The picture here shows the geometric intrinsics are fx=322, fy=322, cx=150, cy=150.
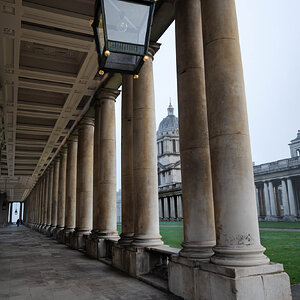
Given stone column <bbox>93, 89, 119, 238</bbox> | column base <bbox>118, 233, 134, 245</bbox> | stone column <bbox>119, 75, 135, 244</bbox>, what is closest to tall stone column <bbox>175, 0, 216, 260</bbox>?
column base <bbox>118, 233, 134, 245</bbox>

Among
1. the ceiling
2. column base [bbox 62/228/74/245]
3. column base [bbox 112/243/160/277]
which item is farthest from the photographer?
column base [bbox 62/228/74/245]

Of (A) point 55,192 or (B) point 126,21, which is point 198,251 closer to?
(B) point 126,21

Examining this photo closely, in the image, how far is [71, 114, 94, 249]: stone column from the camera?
53.5 metres

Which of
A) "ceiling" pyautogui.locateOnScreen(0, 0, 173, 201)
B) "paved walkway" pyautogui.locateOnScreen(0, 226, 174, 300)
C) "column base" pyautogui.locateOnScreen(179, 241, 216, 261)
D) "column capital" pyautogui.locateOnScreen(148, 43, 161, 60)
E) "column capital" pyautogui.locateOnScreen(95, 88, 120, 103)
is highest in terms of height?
"ceiling" pyautogui.locateOnScreen(0, 0, 173, 201)

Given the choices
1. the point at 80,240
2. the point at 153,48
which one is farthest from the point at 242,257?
the point at 80,240

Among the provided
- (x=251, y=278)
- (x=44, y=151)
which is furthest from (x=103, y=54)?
(x=44, y=151)

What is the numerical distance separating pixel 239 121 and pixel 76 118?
166 feet

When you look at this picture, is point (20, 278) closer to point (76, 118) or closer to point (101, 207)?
point (101, 207)

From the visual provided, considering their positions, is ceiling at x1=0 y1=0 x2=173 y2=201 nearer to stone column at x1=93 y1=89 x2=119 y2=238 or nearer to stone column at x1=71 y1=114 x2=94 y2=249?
stone column at x1=93 y1=89 x2=119 y2=238

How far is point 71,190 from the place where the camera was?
2689 inches

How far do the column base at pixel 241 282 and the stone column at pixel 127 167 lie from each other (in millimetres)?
15136

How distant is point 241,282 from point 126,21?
1259 centimetres

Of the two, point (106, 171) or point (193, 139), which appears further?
point (106, 171)

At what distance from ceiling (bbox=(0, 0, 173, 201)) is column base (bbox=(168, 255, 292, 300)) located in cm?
2293
